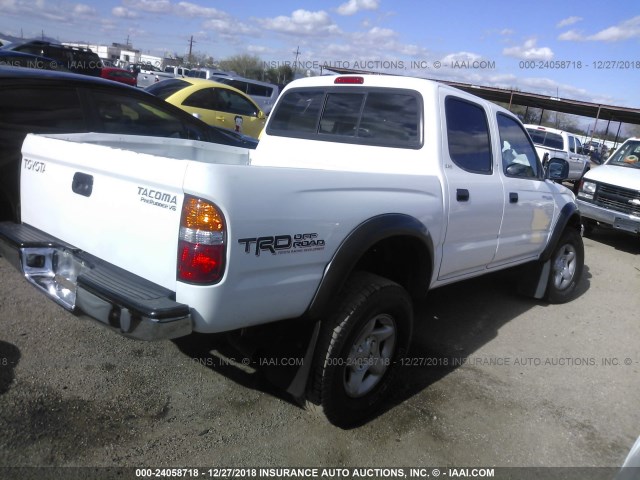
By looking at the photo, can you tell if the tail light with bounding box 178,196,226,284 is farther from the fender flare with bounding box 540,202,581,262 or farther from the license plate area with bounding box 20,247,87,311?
the fender flare with bounding box 540,202,581,262

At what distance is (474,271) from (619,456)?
5.04 feet

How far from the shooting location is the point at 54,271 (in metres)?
2.67

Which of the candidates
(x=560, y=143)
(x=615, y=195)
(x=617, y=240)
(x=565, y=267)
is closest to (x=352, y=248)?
(x=565, y=267)

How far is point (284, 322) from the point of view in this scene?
2650 millimetres

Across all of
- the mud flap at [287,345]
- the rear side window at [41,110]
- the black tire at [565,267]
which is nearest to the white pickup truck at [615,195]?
the black tire at [565,267]

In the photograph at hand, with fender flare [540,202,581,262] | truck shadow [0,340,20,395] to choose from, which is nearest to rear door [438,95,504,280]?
fender flare [540,202,581,262]

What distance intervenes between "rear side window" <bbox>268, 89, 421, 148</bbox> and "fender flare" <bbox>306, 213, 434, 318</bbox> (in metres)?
0.85

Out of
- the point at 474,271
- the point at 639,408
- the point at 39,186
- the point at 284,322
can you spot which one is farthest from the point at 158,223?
the point at 639,408

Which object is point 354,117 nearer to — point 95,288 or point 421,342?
point 421,342

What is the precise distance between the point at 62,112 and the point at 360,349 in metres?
3.27

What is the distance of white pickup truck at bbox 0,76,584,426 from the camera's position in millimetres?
2166

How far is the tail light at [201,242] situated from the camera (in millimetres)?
2098

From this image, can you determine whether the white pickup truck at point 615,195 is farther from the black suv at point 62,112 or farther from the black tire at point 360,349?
the black suv at point 62,112

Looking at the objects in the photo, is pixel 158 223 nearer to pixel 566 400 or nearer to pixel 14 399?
pixel 14 399
